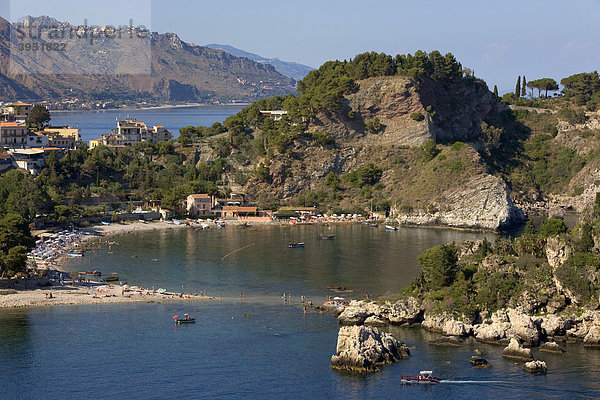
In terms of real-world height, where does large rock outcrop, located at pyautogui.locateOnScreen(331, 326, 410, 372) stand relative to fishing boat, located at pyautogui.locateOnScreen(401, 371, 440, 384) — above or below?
above

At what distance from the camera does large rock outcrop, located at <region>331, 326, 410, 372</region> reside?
36.5 m

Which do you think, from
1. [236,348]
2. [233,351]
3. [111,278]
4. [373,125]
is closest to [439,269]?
[236,348]

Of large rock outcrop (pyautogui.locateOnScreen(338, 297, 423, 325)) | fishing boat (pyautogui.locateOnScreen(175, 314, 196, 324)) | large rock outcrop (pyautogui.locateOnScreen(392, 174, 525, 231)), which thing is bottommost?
fishing boat (pyautogui.locateOnScreen(175, 314, 196, 324))

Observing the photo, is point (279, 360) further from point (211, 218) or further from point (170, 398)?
point (211, 218)

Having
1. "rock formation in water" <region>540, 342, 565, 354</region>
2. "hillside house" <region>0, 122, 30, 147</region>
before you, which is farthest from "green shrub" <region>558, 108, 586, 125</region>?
"rock formation in water" <region>540, 342, 565, 354</region>

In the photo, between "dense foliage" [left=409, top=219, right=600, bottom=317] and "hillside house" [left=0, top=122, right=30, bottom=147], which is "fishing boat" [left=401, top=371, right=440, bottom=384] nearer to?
"dense foliage" [left=409, top=219, right=600, bottom=317]

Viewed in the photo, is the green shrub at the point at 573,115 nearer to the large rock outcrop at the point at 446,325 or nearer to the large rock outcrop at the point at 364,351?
the large rock outcrop at the point at 446,325

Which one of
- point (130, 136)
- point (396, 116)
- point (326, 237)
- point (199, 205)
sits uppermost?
point (396, 116)

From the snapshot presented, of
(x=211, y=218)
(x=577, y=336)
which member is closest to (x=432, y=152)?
(x=211, y=218)

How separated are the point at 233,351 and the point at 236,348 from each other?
0.45 metres

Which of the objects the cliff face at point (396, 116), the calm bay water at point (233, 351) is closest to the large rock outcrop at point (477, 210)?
the cliff face at point (396, 116)

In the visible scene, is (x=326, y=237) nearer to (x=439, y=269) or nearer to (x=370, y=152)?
(x=370, y=152)

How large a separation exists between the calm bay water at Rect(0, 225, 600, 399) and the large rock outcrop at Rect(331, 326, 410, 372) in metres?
0.56

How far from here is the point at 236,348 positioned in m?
39.7
